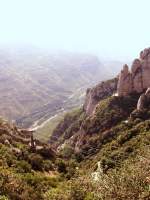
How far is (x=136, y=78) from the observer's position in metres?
117

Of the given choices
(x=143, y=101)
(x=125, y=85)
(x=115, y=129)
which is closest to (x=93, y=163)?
(x=115, y=129)

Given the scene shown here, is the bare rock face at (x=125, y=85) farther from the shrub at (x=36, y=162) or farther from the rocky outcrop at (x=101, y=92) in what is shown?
the shrub at (x=36, y=162)

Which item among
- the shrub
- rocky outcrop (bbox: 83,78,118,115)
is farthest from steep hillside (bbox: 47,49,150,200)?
the shrub

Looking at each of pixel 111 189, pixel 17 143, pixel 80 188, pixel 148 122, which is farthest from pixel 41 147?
pixel 111 189

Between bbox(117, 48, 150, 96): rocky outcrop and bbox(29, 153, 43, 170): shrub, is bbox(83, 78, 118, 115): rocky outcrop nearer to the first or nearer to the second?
bbox(117, 48, 150, 96): rocky outcrop

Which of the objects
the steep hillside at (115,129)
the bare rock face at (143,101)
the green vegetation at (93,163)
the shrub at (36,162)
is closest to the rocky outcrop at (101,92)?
the steep hillside at (115,129)

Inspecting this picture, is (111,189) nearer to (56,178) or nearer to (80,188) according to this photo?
(80,188)

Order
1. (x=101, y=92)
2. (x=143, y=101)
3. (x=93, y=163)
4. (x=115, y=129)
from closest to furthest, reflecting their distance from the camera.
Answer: (x=93, y=163) < (x=115, y=129) < (x=143, y=101) < (x=101, y=92)

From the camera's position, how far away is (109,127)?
367ft

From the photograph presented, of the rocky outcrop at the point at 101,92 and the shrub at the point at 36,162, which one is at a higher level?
the rocky outcrop at the point at 101,92

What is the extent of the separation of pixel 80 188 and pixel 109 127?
226 ft

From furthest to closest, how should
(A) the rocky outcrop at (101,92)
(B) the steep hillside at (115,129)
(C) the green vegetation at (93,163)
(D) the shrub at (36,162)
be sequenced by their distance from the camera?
(A) the rocky outcrop at (101,92) → (B) the steep hillside at (115,129) → (D) the shrub at (36,162) → (C) the green vegetation at (93,163)

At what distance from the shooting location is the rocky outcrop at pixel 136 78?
384ft

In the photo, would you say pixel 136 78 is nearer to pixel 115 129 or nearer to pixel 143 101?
pixel 143 101
